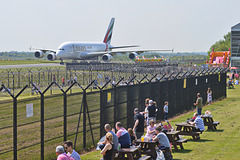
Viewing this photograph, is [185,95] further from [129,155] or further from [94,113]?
[129,155]

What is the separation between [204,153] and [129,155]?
3788mm

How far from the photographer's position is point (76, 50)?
251 feet

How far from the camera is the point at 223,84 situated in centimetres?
3519

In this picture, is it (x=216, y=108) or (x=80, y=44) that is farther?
(x=80, y=44)

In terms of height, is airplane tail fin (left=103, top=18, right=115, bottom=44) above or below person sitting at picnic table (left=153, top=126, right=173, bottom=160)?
above

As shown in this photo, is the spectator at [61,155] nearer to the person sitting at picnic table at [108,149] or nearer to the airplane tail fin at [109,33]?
the person sitting at picnic table at [108,149]

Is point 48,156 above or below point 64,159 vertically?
below

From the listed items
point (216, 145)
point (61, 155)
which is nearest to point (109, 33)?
point (216, 145)

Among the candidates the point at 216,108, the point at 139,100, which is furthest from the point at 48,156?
the point at 216,108

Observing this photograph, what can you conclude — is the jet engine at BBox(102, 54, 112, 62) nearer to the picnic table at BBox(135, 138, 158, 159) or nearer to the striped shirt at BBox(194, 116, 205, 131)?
the striped shirt at BBox(194, 116, 205, 131)

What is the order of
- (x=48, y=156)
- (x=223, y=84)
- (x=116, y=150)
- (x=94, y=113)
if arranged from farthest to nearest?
(x=223, y=84) < (x=94, y=113) < (x=48, y=156) < (x=116, y=150)

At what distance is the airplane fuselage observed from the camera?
239 feet

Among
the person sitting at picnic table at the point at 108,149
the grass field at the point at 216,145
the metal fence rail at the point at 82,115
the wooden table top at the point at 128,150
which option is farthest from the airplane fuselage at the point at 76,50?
the person sitting at picnic table at the point at 108,149

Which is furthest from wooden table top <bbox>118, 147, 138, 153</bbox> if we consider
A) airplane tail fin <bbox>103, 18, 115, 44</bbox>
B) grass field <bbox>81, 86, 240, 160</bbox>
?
airplane tail fin <bbox>103, 18, 115, 44</bbox>
